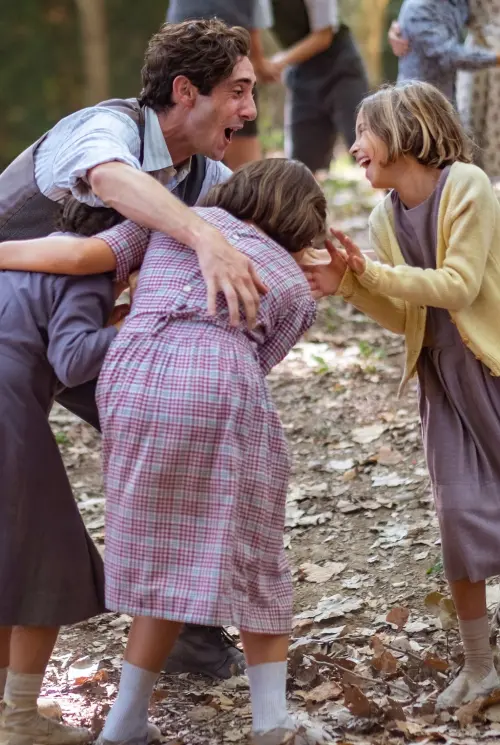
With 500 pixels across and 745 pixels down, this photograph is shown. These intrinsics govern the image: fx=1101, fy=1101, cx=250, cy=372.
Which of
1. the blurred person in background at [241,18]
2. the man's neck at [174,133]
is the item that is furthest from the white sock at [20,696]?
the blurred person in background at [241,18]

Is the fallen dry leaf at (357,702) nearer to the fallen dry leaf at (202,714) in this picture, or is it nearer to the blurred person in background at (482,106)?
the fallen dry leaf at (202,714)

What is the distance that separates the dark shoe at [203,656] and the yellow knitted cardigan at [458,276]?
1109mm

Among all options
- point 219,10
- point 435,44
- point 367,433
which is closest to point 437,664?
point 367,433

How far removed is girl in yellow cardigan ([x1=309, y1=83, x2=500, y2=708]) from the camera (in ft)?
9.50

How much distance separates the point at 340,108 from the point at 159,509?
5000 mm

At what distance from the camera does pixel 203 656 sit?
137 inches

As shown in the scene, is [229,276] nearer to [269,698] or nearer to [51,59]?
[269,698]

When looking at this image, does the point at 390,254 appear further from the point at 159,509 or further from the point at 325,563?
the point at 325,563

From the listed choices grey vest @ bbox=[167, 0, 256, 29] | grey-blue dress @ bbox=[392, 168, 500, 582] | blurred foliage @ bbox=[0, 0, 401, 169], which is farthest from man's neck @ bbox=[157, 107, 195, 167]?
blurred foliage @ bbox=[0, 0, 401, 169]

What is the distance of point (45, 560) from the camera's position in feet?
9.52

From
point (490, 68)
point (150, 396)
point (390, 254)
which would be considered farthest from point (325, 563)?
point (490, 68)

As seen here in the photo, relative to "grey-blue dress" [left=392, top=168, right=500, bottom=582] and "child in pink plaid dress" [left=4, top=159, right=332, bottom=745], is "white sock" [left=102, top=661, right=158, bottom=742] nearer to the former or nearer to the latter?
"child in pink plaid dress" [left=4, top=159, right=332, bottom=745]

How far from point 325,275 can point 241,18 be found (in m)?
4.01

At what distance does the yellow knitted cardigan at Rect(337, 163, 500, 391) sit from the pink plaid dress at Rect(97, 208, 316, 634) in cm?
32
